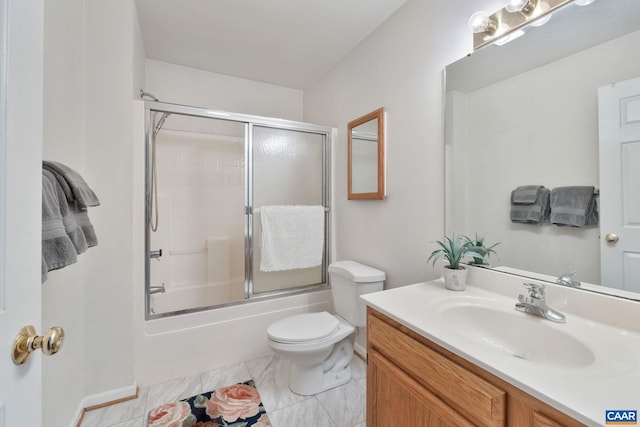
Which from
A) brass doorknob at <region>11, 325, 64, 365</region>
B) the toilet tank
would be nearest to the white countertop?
the toilet tank

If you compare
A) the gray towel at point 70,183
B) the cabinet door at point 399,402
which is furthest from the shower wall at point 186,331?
the cabinet door at point 399,402

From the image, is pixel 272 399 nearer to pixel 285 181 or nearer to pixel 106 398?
pixel 106 398

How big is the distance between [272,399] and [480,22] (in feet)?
7.35

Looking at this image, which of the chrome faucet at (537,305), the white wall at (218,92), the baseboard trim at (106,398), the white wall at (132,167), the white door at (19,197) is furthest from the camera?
the white wall at (218,92)

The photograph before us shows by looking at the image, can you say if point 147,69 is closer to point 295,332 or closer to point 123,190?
point 123,190

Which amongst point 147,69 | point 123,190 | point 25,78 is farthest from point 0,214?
point 147,69

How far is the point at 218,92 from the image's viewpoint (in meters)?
2.62

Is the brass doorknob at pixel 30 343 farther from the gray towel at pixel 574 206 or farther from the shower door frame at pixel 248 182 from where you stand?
the gray towel at pixel 574 206

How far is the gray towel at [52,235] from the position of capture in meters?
0.84

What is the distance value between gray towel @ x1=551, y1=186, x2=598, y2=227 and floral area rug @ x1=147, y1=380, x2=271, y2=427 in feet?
5.49

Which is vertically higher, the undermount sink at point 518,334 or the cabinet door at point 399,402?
the undermount sink at point 518,334

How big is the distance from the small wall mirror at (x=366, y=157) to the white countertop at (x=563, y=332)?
0.81 m

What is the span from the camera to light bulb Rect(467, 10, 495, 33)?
4.02ft

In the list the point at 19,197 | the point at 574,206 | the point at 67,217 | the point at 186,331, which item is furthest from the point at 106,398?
the point at 574,206
